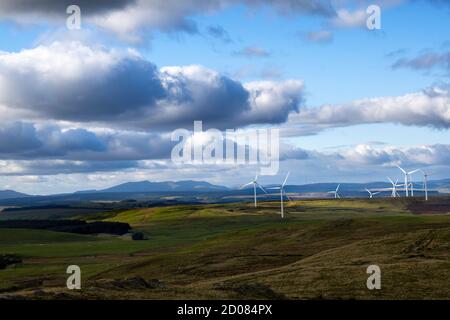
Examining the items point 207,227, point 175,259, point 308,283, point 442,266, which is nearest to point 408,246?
point 442,266

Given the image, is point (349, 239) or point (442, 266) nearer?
point (442, 266)

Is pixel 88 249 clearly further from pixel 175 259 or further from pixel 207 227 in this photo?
pixel 207 227

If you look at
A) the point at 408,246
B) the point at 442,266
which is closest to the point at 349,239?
the point at 408,246

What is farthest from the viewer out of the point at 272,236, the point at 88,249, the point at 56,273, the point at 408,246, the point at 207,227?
the point at 207,227
